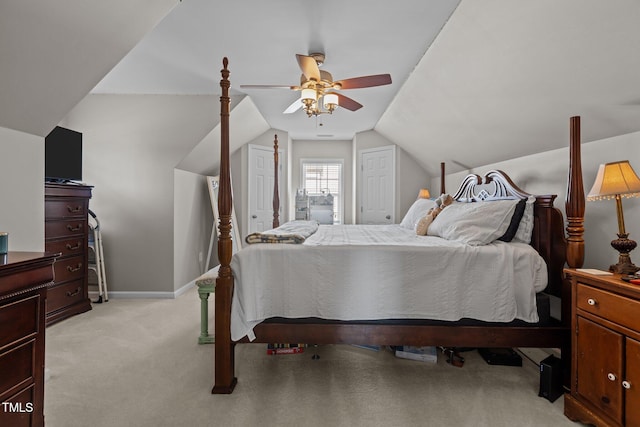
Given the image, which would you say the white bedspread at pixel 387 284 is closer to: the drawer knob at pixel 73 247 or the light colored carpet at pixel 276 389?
the light colored carpet at pixel 276 389

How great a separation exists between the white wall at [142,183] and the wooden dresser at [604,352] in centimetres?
381

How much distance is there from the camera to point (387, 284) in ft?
6.40

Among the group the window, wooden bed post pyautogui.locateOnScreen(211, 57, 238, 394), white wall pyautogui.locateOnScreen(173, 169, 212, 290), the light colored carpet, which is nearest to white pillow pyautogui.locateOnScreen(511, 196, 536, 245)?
the light colored carpet

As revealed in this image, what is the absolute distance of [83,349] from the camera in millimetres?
2508

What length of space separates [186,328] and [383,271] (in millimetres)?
2038

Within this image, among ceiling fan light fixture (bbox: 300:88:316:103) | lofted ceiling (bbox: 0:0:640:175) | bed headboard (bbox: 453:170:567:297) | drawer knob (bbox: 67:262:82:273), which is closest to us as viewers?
lofted ceiling (bbox: 0:0:640:175)

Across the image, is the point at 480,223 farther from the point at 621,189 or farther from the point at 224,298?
the point at 224,298

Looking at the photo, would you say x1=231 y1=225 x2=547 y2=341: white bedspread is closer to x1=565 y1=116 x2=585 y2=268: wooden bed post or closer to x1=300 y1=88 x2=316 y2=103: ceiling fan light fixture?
x1=565 y1=116 x2=585 y2=268: wooden bed post

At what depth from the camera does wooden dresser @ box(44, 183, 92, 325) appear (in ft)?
10.2

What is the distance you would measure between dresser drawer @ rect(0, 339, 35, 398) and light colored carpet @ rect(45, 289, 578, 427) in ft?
2.04

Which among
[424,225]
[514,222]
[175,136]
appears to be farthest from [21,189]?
[514,222]

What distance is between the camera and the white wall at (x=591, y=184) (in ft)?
6.24

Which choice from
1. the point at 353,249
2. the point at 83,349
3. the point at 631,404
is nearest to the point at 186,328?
the point at 83,349

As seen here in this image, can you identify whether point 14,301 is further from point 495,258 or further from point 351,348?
point 495,258
